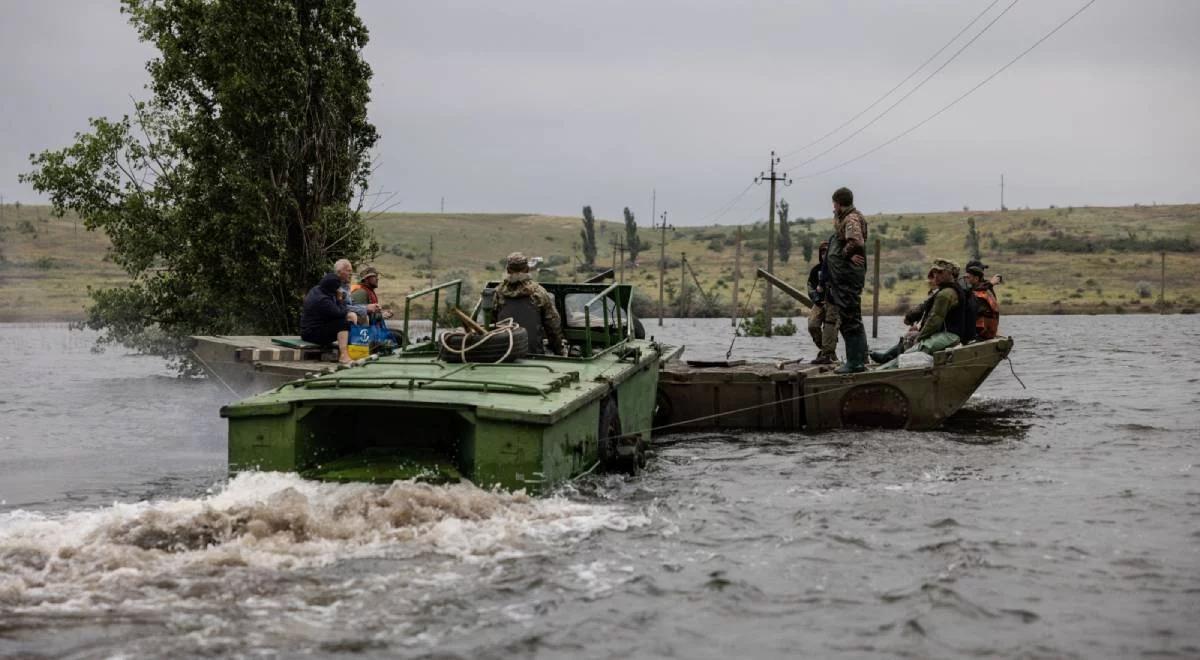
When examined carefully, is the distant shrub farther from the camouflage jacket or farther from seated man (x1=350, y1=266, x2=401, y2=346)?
the camouflage jacket

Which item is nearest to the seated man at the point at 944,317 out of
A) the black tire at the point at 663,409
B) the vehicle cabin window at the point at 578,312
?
the black tire at the point at 663,409

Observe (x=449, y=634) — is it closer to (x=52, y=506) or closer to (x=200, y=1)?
(x=52, y=506)

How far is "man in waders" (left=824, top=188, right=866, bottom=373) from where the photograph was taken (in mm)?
15836

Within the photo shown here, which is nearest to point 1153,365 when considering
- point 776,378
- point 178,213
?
point 776,378

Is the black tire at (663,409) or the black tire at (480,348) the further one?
the black tire at (663,409)

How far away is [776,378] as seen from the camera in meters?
16.7

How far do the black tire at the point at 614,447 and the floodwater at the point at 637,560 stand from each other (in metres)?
0.19

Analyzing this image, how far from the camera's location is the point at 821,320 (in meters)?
19.0

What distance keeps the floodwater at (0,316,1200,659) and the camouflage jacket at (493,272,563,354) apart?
5.60ft

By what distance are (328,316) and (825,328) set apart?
6.63 metres

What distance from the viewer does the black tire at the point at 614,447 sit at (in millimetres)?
12227

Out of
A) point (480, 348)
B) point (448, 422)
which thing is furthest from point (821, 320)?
point (448, 422)

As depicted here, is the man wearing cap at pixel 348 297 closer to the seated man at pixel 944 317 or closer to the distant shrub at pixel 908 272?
the seated man at pixel 944 317

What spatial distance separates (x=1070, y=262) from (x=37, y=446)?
8203cm
